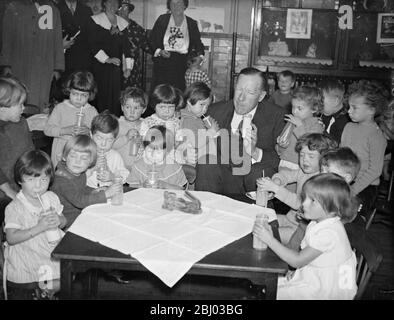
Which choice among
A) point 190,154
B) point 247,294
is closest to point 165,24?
point 190,154

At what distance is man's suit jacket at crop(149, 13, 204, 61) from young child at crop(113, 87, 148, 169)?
9.65 ft

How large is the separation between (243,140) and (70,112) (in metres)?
1.41

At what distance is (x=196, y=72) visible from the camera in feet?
22.2

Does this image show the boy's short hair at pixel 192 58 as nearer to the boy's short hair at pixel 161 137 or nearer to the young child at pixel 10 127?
the boy's short hair at pixel 161 137

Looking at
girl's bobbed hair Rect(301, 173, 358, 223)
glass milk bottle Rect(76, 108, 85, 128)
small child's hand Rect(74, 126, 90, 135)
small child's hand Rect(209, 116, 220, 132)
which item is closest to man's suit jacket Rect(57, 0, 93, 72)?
glass milk bottle Rect(76, 108, 85, 128)

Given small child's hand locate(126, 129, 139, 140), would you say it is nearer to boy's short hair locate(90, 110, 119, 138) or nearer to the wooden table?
boy's short hair locate(90, 110, 119, 138)

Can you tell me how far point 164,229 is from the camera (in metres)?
1.92

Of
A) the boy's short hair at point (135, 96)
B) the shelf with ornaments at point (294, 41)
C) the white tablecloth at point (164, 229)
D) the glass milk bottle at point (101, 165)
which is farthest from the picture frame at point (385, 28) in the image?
the white tablecloth at point (164, 229)

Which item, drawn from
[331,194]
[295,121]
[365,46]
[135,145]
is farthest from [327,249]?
[365,46]

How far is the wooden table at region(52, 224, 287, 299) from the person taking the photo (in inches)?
65.1

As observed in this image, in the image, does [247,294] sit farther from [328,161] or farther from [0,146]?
[0,146]

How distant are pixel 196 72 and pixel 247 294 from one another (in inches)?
178

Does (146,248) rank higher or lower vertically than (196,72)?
lower

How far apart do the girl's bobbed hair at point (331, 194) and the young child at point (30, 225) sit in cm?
114
